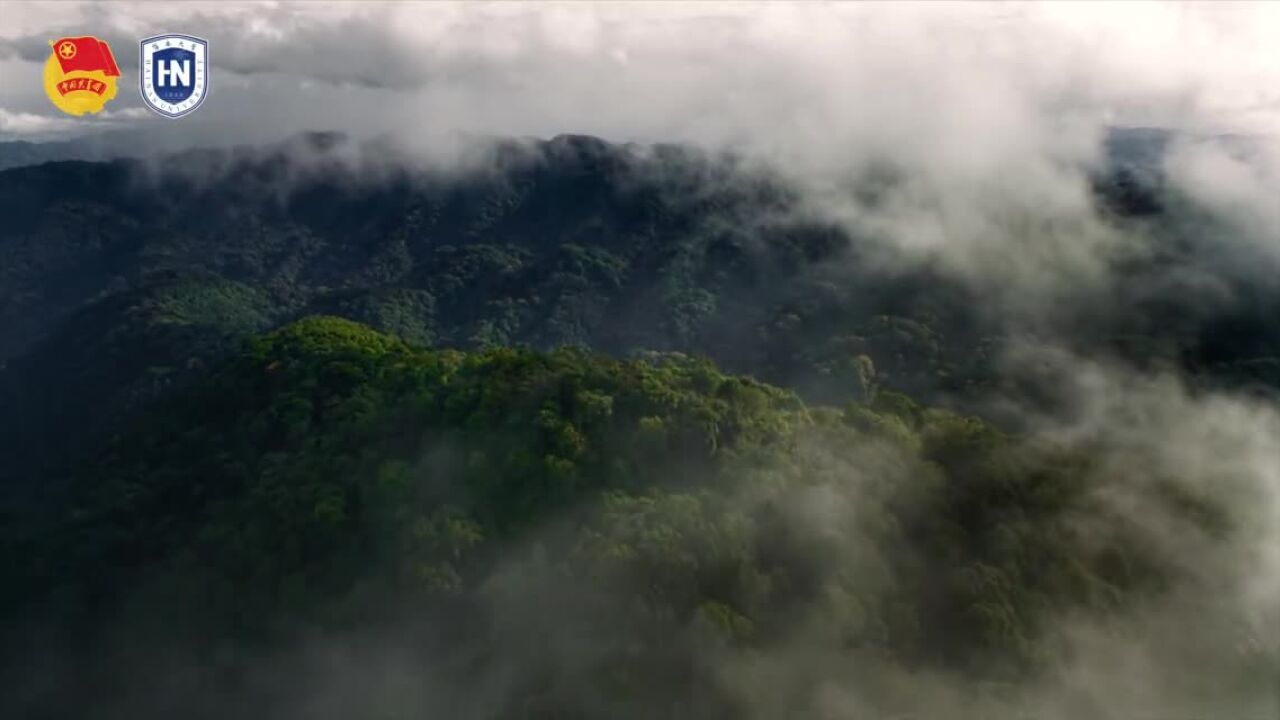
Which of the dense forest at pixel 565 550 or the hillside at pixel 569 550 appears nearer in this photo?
the dense forest at pixel 565 550

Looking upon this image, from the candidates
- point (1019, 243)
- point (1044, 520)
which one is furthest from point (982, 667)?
point (1019, 243)

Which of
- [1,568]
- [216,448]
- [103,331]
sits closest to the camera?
[1,568]

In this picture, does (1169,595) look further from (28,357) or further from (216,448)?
(28,357)

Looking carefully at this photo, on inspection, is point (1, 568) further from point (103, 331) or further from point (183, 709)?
point (103, 331)

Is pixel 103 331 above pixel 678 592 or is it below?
Result: below

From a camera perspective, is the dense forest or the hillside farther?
the hillside

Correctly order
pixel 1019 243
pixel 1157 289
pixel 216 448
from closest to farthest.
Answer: pixel 216 448, pixel 1157 289, pixel 1019 243

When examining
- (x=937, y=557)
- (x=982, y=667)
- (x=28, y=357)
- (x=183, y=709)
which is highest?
(x=937, y=557)

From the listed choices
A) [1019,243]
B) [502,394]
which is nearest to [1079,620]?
[502,394]

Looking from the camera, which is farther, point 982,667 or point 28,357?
point 28,357
